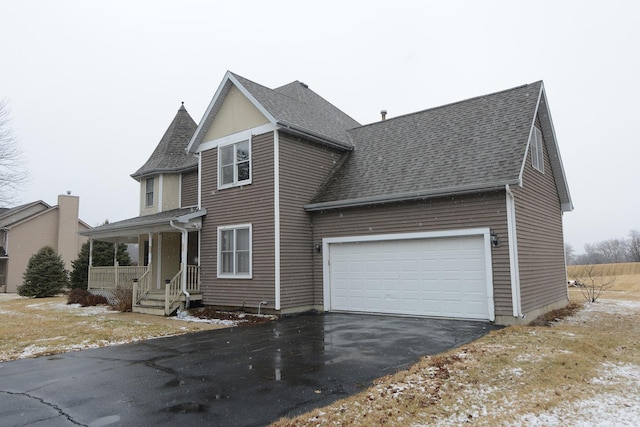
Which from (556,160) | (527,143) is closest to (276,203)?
(527,143)

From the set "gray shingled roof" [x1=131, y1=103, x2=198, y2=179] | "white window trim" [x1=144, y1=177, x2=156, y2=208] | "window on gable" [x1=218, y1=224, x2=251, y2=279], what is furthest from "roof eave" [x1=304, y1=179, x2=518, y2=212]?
"white window trim" [x1=144, y1=177, x2=156, y2=208]

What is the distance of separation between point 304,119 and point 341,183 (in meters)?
2.56

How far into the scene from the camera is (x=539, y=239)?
1198 centimetres

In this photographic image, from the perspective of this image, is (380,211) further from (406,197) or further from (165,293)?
(165,293)

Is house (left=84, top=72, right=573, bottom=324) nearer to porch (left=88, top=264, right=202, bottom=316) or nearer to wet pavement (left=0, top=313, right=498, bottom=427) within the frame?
porch (left=88, top=264, right=202, bottom=316)

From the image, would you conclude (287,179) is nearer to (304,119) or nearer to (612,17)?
(304,119)

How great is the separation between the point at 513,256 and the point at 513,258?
0.15ft

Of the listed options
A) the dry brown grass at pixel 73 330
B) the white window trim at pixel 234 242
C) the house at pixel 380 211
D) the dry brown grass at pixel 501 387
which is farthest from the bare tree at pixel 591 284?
A: the dry brown grass at pixel 73 330

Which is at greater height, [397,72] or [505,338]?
[397,72]

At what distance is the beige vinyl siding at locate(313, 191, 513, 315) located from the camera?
9820 millimetres

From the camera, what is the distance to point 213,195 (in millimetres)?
14109

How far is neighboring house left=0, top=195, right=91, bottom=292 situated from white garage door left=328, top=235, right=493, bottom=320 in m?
26.5

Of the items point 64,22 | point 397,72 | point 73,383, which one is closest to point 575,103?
point 397,72

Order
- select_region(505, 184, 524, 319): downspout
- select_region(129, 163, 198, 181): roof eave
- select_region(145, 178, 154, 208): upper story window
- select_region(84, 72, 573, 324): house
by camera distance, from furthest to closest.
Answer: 1. select_region(145, 178, 154, 208): upper story window
2. select_region(129, 163, 198, 181): roof eave
3. select_region(84, 72, 573, 324): house
4. select_region(505, 184, 524, 319): downspout
